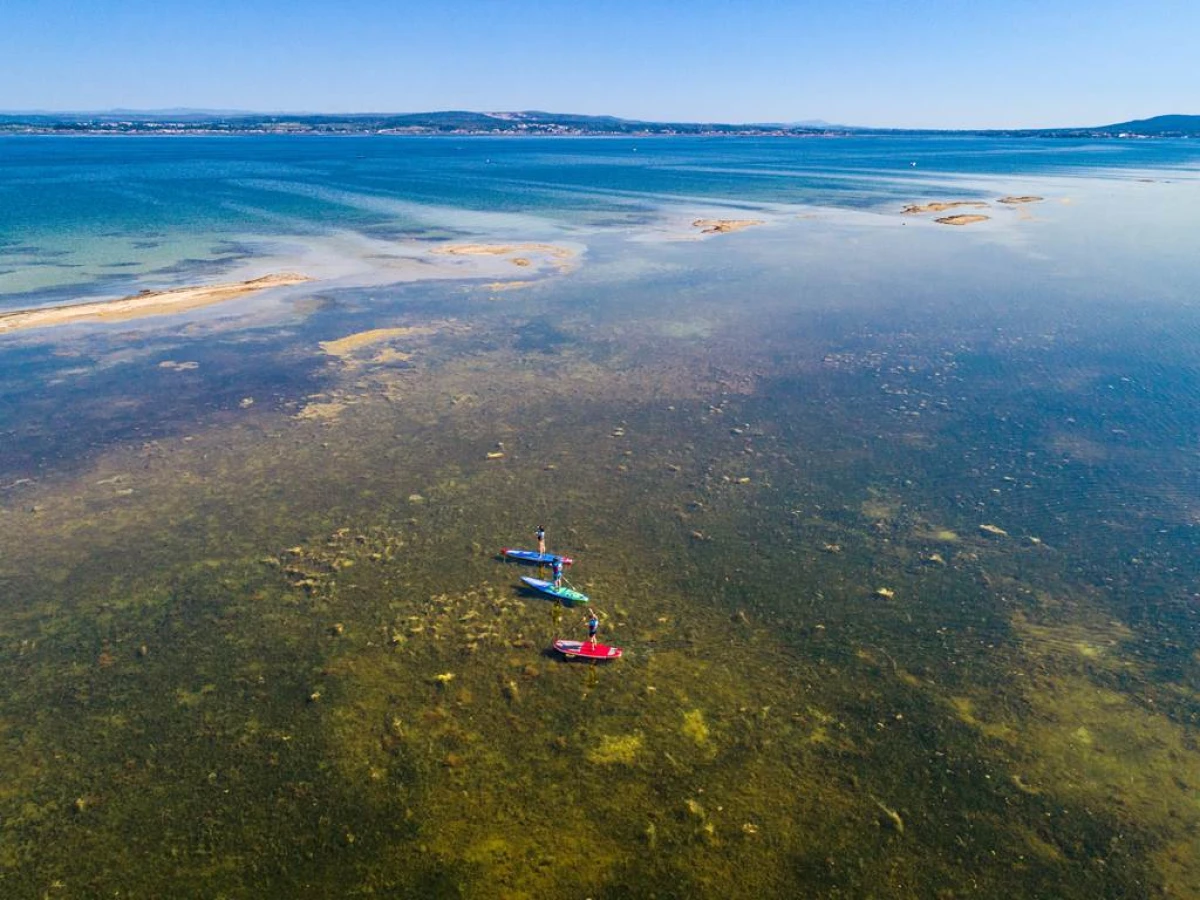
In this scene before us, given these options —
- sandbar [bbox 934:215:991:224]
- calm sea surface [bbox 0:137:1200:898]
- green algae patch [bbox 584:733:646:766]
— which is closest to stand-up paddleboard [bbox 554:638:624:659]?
calm sea surface [bbox 0:137:1200:898]

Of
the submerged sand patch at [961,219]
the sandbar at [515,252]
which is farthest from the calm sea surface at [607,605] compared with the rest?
the submerged sand patch at [961,219]

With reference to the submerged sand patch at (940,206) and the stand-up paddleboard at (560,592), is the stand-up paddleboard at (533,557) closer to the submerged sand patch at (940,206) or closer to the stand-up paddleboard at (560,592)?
the stand-up paddleboard at (560,592)

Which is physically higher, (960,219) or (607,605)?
(960,219)

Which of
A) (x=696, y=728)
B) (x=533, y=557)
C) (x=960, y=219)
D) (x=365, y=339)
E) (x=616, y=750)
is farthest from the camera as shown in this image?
(x=960, y=219)

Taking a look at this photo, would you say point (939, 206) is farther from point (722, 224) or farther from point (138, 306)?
point (138, 306)

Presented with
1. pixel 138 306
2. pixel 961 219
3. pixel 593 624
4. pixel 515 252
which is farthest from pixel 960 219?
pixel 593 624

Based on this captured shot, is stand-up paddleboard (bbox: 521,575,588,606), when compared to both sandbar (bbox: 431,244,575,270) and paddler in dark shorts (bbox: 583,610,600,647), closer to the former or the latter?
paddler in dark shorts (bbox: 583,610,600,647)

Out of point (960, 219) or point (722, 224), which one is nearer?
point (722, 224)

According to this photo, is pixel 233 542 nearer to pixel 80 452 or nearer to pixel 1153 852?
pixel 80 452
